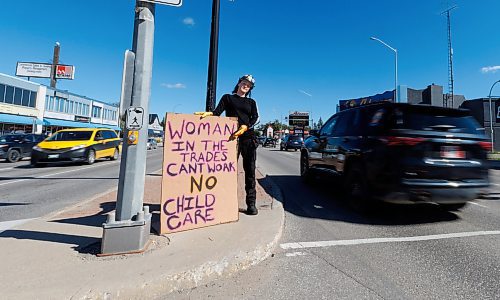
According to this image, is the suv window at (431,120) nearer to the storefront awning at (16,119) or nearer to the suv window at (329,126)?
the suv window at (329,126)

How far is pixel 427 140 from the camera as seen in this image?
4.08 m

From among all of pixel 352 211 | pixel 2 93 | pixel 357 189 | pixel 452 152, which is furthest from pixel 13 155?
pixel 2 93

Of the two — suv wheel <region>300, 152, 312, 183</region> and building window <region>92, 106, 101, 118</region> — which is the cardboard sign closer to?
suv wheel <region>300, 152, 312, 183</region>

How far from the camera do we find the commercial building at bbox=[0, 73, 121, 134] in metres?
31.5

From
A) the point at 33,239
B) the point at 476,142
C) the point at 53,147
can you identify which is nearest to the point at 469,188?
the point at 476,142

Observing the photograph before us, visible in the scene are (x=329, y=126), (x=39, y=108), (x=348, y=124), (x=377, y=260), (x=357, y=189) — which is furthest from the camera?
(x=39, y=108)

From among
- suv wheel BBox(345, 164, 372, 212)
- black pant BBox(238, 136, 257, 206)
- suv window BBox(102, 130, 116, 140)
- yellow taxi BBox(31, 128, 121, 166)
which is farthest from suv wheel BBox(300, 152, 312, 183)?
suv window BBox(102, 130, 116, 140)

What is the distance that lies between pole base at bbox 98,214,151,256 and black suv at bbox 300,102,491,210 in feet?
10.9

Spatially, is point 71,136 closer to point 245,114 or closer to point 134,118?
point 245,114

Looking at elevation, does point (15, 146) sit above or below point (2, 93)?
below

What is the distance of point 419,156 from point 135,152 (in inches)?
147

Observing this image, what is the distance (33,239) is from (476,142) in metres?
6.02

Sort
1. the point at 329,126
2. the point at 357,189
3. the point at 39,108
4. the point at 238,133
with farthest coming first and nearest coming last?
the point at 39,108 → the point at 329,126 → the point at 357,189 → the point at 238,133

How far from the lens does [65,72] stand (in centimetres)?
4859
